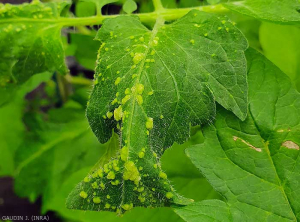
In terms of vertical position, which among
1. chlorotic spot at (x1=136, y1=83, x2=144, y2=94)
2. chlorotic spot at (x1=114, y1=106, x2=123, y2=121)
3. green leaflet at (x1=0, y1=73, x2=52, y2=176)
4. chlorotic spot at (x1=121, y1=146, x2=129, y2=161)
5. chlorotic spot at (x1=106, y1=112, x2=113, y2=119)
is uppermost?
chlorotic spot at (x1=136, y1=83, x2=144, y2=94)

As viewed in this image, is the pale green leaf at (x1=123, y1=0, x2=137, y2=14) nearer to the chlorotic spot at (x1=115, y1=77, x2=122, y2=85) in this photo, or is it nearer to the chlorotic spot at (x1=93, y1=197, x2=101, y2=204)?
the chlorotic spot at (x1=115, y1=77, x2=122, y2=85)

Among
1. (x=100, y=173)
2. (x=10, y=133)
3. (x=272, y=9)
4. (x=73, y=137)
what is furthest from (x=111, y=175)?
(x=10, y=133)

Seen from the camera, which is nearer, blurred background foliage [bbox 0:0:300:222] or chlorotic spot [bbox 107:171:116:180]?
chlorotic spot [bbox 107:171:116:180]

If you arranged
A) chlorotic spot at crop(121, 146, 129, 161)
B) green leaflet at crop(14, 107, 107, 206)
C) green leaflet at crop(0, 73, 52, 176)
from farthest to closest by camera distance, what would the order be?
green leaflet at crop(0, 73, 52, 176) < green leaflet at crop(14, 107, 107, 206) < chlorotic spot at crop(121, 146, 129, 161)

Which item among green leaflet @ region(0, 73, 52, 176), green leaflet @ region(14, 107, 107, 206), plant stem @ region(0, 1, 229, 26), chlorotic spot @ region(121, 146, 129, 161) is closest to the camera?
chlorotic spot @ region(121, 146, 129, 161)

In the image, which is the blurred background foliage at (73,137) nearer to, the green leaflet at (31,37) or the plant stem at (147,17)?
the plant stem at (147,17)

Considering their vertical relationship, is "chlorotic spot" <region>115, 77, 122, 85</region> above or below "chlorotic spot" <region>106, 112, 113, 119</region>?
above

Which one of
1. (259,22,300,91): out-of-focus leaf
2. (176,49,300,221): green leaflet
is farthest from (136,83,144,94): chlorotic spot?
(259,22,300,91): out-of-focus leaf
